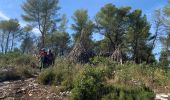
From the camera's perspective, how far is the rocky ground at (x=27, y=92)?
15.0 meters

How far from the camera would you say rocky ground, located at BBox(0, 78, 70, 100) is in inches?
589

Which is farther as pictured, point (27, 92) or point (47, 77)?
point (47, 77)

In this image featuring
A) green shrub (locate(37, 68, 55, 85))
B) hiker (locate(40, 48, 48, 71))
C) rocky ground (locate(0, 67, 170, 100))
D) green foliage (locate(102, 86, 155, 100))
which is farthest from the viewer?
hiker (locate(40, 48, 48, 71))

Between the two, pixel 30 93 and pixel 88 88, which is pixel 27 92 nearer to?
pixel 30 93

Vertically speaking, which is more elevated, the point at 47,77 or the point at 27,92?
the point at 47,77

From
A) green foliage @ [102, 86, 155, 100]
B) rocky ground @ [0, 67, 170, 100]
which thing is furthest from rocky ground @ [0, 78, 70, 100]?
green foliage @ [102, 86, 155, 100]

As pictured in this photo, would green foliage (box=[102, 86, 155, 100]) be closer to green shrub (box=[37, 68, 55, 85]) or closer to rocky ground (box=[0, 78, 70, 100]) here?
rocky ground (box=[0, 78, 70, 100])

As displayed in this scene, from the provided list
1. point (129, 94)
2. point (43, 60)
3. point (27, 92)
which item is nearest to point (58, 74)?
point (27, 92)

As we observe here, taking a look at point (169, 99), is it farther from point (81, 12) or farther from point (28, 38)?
point (28, 38)

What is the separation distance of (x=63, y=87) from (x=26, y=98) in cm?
142

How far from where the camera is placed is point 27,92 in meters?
15.7

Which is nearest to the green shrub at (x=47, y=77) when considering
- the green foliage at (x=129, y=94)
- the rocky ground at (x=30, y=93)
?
the rocky ground at (x=30, y=93)

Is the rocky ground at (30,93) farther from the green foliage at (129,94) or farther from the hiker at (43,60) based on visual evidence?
the hiker at (43,60)

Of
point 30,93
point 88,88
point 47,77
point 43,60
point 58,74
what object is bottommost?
point 30,93
